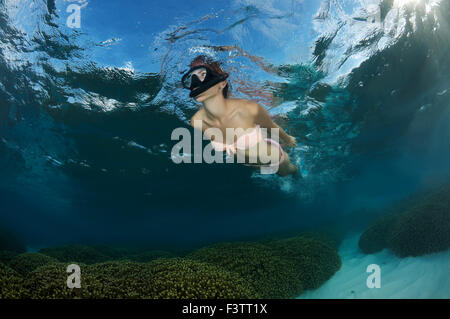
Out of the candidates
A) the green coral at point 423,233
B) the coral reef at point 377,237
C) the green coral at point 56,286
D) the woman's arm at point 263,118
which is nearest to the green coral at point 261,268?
the green coral at point 56,286

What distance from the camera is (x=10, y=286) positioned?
3.61m

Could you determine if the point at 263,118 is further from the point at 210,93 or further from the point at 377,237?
the point at 377,237

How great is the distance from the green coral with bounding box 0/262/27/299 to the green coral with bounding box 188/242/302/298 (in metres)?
4.43

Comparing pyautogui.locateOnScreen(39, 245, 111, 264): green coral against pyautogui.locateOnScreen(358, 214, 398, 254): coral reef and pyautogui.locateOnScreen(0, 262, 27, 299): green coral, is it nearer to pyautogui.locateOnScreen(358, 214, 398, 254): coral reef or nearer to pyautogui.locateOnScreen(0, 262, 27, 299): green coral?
pyautogui.locateOnScreen(0, 262, 27, 299): green coral

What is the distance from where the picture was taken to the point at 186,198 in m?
31.5

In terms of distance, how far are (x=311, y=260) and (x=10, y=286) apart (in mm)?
8802

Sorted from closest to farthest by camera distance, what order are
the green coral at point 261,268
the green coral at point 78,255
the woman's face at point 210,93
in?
1. the woman's face at point 210,93
2. the green coral at point 261,268
3. the green coral at point 78,255

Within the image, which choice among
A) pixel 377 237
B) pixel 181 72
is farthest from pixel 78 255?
pixel 377 237

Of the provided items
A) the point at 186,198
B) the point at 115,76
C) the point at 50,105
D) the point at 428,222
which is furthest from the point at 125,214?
the point at 428,222

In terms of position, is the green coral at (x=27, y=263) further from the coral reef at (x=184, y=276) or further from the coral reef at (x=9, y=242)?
the coral reef at (x=9, y=242)

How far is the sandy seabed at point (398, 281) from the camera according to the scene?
598 centimetres

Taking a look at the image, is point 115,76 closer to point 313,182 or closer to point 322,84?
point 322,84

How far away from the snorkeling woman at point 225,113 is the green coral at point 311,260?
4204 millimetres
